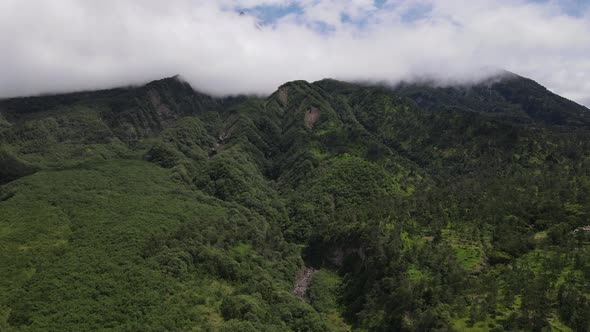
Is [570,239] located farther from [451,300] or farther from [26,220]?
[26,220]

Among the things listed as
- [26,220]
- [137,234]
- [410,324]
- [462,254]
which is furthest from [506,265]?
[26,220]

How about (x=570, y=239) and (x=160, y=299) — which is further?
(x=570, y=239)

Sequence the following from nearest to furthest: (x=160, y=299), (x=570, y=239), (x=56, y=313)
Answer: (x=56, y=313) < (x=160, y=299) < (x=570, y=239)

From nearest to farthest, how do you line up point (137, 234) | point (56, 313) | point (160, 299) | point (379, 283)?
1. point (56, 313)
2. point (160, 299)
3. point (379, 283)
4. point (137, 234)

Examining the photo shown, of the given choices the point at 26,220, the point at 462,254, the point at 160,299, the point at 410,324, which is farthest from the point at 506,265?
the point at 26,220

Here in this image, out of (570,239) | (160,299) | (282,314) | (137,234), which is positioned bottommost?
(282,314)

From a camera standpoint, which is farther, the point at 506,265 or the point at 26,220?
the point at 26,220

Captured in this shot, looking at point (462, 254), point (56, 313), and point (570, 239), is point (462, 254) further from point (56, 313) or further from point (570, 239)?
point (56, 313)

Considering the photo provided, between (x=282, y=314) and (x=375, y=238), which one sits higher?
(x=375, y=238)

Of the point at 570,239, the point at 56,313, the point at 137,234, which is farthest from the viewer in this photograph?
the point at 137,234
